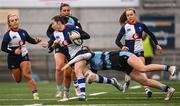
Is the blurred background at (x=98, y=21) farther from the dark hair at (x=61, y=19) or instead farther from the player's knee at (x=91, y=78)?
the player's knee at (x=91, y=78)

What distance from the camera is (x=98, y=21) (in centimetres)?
3334

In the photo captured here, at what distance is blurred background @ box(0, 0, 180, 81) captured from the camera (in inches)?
1289

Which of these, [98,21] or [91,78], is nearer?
[91,78]

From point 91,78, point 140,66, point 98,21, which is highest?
point 98,21

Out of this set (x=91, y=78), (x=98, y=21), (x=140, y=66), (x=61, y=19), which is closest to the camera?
(x=140, y=66)

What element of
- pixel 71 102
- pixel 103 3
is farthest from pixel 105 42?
pixel 71 102

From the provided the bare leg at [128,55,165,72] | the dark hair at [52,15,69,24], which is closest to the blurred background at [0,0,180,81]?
the dark hair at [52,15,69,24]

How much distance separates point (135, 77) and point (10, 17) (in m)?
3.12

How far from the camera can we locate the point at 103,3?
3319cm

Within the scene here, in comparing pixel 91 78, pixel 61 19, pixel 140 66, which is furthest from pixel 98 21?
pixel 140 66

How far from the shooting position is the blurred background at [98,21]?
32.8 meters

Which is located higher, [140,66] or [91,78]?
[140,66]

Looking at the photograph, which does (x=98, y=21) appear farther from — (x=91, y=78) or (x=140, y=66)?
(x=140, y=66)

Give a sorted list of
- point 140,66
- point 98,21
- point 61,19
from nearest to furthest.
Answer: point 140,66 < point 61,19 < point 98,21
